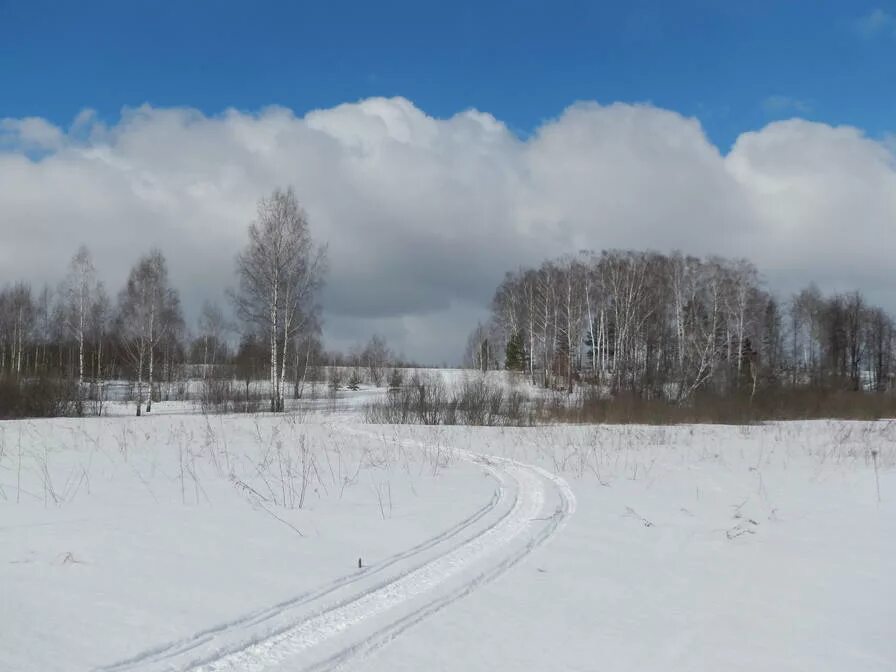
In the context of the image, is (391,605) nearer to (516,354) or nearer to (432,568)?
(432,568)

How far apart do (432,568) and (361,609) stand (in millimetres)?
1012

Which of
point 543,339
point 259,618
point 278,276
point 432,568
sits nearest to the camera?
point 259,618

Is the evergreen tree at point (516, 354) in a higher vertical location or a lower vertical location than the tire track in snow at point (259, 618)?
higher

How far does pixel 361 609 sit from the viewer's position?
3.84 m

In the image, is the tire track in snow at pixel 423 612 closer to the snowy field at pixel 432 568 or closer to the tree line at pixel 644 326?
the snowy field at pixel 432 568

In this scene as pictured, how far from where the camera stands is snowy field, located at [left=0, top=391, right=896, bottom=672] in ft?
10.9

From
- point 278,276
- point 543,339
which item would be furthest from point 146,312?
point 543,339

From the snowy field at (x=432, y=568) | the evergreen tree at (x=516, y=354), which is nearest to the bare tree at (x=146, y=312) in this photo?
the snowy field at (x=432, y=568)

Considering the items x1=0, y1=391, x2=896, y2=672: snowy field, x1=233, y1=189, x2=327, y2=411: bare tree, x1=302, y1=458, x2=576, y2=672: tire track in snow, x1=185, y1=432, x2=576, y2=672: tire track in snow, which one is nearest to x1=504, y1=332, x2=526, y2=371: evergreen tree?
x1=233, y1=189, x2=327, y2=411: bare tree

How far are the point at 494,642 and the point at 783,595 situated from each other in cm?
237

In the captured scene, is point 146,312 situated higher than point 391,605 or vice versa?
point 146,312

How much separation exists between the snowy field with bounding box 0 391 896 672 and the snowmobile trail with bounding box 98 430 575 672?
19 mm

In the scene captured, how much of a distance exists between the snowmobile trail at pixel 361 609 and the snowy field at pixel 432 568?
19 millimetres

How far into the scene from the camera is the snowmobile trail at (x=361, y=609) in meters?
3.12
